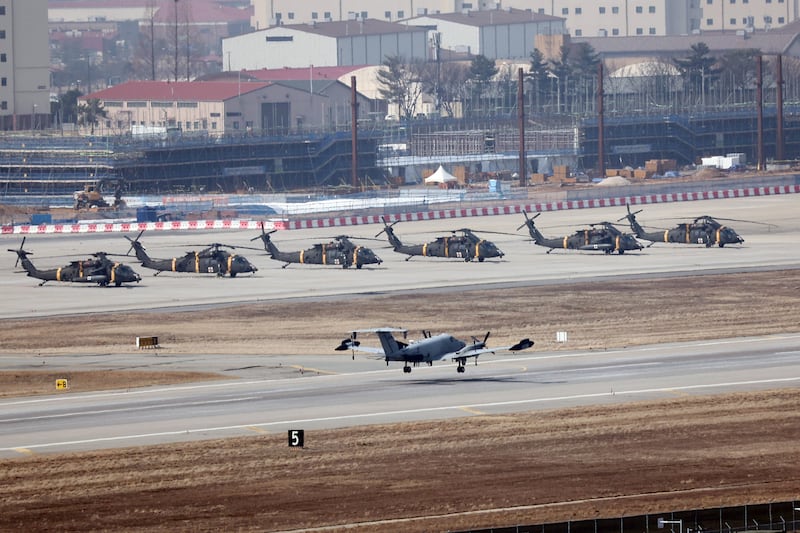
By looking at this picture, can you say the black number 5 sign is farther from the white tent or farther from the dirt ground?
the white tent

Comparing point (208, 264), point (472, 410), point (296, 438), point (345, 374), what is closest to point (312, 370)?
point (345, 374)

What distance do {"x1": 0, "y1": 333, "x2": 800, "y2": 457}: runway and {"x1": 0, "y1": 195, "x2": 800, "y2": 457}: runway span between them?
6 cm

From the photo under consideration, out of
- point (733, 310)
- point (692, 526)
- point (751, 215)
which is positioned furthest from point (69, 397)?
point (751, 215)

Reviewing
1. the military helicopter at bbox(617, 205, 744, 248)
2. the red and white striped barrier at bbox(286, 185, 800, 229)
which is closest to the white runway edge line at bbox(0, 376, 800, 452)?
the military helicopter at bbox(617, 205, 744, 248)

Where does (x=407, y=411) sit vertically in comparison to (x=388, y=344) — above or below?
below

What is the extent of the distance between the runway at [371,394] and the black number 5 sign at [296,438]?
1.05m

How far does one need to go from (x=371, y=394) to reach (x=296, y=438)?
822 cm

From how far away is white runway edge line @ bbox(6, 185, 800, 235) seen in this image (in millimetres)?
119125

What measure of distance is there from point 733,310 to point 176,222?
192 ft

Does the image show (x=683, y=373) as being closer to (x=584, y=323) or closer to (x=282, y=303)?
(x=584, y=323)

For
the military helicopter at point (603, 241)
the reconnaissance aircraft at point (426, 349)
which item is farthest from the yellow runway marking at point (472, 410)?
the military helicopter at point (603, 241)

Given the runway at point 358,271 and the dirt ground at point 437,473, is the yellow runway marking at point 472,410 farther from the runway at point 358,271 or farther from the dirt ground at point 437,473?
the runway at point 358,271

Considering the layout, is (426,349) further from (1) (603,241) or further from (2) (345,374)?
(1) (603,241)

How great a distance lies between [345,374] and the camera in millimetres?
56656
